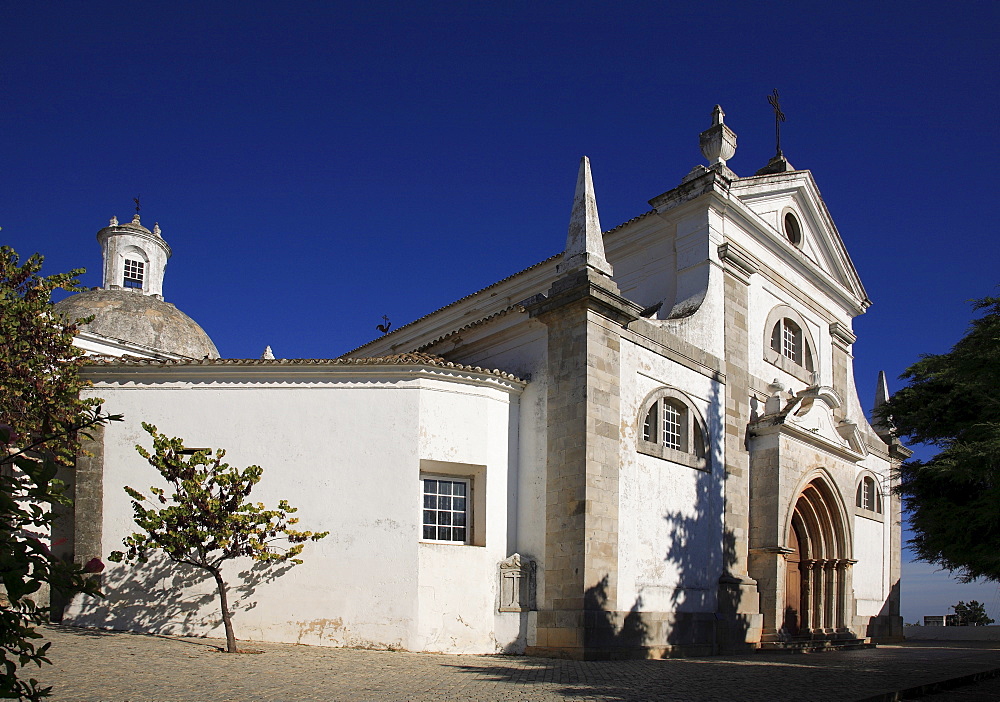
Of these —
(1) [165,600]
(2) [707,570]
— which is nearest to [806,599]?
(2) [707,570]

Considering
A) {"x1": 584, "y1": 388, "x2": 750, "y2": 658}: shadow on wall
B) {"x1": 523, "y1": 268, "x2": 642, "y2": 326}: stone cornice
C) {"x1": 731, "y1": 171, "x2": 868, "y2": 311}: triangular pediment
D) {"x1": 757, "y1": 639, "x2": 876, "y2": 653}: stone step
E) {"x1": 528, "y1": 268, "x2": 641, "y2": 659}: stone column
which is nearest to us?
{"x1": 528, "y1": 268, "x2": 641, "y2": 659}: stone column

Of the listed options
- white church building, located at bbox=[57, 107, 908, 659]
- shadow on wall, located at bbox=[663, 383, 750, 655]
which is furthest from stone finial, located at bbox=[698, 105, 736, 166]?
shadow on wall, located at bbox=[663, 383, 750, 655]

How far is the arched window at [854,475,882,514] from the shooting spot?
23433 millimetres

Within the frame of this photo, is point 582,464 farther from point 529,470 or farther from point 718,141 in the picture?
point 718,141

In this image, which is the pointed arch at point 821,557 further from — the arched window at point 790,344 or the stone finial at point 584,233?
the stone finial at point 584,233

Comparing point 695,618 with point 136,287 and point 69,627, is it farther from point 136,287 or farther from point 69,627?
point 136,287

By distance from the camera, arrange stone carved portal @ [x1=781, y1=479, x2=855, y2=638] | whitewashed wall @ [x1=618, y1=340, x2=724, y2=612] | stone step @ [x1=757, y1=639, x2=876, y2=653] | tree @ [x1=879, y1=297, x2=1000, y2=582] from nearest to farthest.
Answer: tree @ [x1=879, y1=297, x2=1000, y2=582]
whitewashed wall @ [x1=618, y1=340, x2=724, y2=612]
stone step @ [x1=757, y1=639, x2=876, y2=653]
stone carved portal @ [x1=781, y1=479, x2=855, y2=638]

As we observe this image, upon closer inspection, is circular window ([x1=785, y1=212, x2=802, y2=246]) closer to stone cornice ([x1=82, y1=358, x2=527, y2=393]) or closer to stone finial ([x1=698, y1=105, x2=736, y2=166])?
stone finial ([x1=698, y1=105, x2=736, y2=166])

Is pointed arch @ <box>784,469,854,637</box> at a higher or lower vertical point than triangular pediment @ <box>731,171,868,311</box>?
lower

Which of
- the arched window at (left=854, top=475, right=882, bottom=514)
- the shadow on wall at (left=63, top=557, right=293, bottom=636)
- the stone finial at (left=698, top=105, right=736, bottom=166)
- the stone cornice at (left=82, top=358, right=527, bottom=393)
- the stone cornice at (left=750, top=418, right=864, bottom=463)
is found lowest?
the shadow on wall at (left=63, top=557, right=293, bottom=636)

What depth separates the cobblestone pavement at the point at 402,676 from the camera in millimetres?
9102

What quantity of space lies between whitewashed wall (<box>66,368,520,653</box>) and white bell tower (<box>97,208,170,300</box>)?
1696cm

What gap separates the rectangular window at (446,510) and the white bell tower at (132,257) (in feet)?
64.3

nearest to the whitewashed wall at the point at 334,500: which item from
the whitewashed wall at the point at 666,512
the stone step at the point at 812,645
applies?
the whitewashed wall at the point at 666,512
